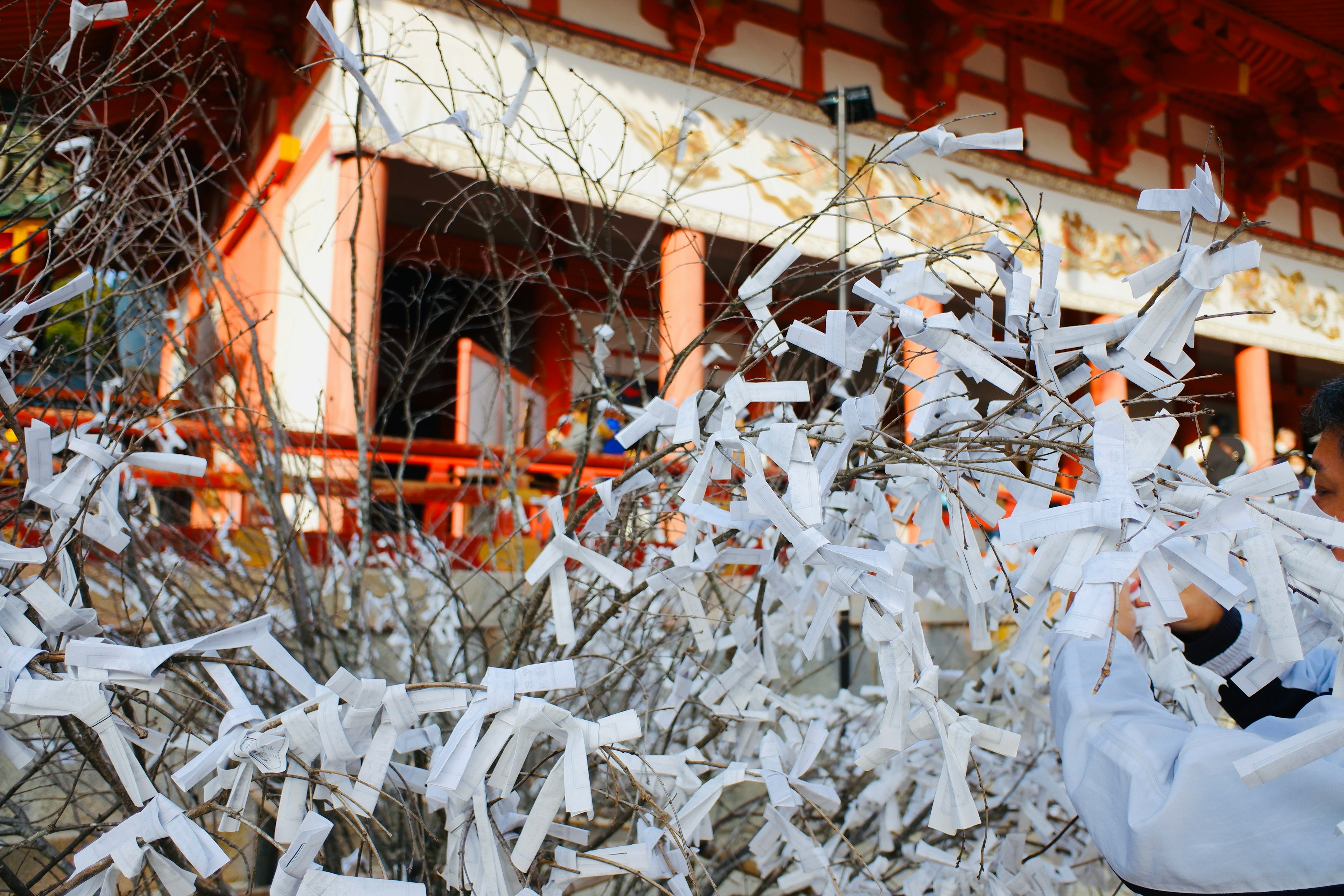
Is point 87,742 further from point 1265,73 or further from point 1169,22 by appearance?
point 1265,73

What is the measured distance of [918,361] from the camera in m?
3.96

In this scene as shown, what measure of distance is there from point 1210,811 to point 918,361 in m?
3.22

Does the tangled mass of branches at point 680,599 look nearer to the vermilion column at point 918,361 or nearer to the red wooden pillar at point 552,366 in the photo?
the vermilion column at point 918,361

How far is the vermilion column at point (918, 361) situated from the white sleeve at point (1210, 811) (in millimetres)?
452

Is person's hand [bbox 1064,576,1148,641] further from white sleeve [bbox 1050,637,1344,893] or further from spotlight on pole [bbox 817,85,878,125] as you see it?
spotlight on pole [bbox 817,85,878,125]

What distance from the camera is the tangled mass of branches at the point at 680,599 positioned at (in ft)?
3.19

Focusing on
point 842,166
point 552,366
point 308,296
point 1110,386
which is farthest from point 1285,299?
point 308,296

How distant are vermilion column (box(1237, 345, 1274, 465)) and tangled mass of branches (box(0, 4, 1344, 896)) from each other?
655cm

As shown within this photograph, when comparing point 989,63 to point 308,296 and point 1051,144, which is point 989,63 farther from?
point 308,296

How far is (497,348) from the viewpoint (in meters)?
5.71

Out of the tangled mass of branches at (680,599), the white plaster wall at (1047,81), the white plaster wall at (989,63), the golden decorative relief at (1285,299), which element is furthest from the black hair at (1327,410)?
the golden decorative relief at (1285,299)

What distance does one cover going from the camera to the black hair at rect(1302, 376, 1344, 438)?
1.11m

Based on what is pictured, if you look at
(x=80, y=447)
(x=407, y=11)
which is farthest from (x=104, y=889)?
(x=407, y=11)

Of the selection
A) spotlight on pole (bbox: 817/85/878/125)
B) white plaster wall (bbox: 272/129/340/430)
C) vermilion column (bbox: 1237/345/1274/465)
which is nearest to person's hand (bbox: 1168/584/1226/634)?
spotlight on pole (bbox: 817/85/878/125)
